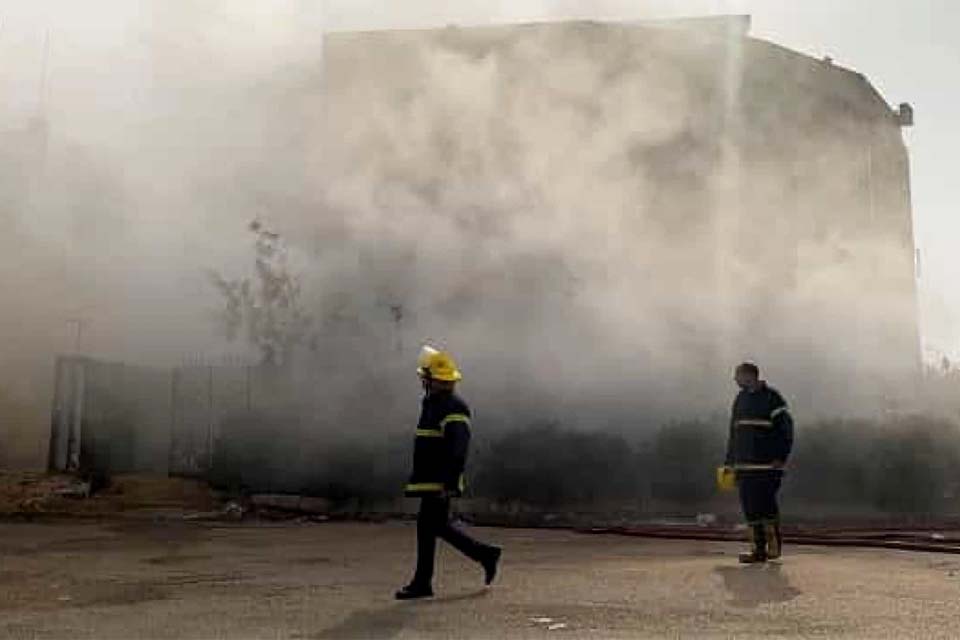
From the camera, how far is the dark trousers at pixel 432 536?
14.5ft

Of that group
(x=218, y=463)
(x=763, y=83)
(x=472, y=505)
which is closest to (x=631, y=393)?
(x=472, y=505)

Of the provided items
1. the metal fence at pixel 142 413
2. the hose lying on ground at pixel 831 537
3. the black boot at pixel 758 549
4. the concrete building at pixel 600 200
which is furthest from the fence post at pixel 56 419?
the black boot at pixel 758 549

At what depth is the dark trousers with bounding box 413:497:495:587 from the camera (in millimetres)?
4426

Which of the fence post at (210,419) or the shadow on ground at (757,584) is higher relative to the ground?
the fence post at (210,419)

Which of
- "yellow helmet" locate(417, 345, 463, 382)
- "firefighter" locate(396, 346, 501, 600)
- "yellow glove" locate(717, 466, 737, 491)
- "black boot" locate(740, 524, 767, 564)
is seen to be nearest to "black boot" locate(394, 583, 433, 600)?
"firefighter" locate(396, 346, 501, 600)

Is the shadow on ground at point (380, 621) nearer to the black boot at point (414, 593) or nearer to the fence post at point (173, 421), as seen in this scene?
the black boot at point (414, 593)

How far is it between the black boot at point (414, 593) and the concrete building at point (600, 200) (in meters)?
8.55

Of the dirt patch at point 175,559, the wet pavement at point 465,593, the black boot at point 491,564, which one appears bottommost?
the dirt patch at point 175,559

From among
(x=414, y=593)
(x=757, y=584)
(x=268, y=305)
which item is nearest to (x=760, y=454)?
(x=757, y=584)

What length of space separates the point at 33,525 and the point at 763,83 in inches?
499

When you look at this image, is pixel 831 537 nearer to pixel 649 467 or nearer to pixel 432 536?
pixel 649 467

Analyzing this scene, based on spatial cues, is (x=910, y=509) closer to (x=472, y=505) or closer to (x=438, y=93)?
(x=472, y=505)

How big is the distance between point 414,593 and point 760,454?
8.76ft

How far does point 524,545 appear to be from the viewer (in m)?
7.41
